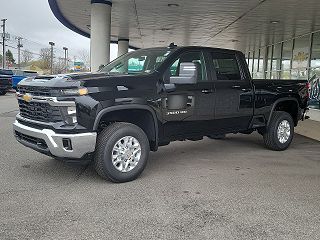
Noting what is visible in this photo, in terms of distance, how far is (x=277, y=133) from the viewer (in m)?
7.52

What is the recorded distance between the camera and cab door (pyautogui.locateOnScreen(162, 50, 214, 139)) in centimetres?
561

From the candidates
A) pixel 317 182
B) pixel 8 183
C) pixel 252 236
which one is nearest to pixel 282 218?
pixel 252 236

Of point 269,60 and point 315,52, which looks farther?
point 269,60

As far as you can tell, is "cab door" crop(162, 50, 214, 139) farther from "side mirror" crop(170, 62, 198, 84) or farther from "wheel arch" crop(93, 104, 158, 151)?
"wheel arch" crop(93, 104, 158, 151)

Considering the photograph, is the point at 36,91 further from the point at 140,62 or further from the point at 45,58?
the point at 45,58

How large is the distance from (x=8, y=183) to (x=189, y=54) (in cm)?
341

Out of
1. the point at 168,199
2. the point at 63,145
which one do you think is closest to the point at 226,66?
the point at 168,199

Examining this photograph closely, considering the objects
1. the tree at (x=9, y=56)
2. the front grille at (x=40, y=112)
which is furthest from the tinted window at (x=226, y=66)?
the tree at (x=9, y=56)

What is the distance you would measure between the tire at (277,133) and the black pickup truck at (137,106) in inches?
19.2

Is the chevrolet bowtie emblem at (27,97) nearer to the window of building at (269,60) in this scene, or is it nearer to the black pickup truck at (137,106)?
the black pickup truck at (137,106)

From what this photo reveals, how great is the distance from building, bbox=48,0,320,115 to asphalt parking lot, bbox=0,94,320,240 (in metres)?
7.31

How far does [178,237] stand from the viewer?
140 inches

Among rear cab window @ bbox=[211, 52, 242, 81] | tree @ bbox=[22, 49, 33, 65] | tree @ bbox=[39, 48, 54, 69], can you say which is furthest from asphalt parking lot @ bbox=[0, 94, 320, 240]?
tree @ bbox=[22, 49, 33, 65]

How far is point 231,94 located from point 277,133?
5.73 feet
